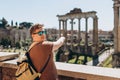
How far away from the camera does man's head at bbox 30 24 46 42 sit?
326 cm

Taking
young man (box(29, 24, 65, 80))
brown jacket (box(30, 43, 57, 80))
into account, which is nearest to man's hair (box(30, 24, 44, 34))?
young man (box(29, 24, 65, 80))

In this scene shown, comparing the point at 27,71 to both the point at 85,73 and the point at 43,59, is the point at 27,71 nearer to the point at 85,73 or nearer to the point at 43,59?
the point at 43,59

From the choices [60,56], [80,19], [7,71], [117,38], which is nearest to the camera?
[7,71]

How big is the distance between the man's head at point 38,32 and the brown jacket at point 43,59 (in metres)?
0.11

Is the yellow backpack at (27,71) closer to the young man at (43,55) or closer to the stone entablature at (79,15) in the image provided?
the young man at (43,55)

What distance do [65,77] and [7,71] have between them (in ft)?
4.61

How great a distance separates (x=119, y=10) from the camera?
116 feet

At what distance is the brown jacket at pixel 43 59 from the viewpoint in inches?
124

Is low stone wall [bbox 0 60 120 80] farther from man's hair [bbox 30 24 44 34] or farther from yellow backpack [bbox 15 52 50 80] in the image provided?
man's hair [bbox 30 24 44 34]

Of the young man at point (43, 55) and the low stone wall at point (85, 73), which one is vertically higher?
the young man at point (43, 55)

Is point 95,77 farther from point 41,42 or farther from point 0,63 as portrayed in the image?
point 0,63

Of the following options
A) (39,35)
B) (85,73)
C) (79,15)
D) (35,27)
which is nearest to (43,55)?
(39,35)

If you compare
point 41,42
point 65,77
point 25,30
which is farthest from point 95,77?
point 25,30

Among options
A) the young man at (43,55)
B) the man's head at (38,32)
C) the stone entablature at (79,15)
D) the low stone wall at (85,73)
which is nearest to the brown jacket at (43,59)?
the young man at (43,55)
